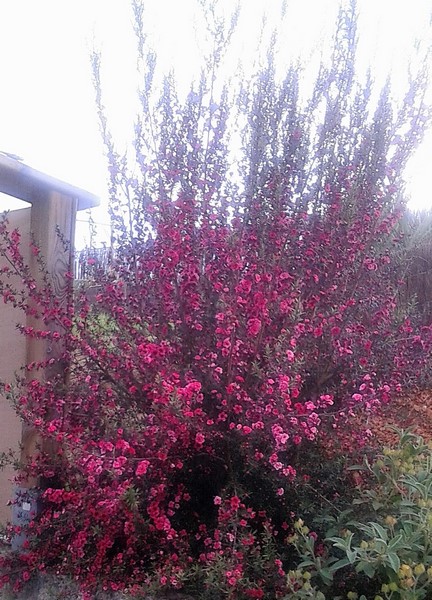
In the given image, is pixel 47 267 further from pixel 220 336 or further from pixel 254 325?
pixel 254 325

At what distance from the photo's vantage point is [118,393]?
2285 mm

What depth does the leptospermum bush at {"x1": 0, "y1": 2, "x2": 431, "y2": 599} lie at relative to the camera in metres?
1.89

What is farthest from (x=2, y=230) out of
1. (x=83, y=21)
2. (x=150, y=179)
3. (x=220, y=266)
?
(x=83, y=21)

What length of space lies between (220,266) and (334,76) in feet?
3.93

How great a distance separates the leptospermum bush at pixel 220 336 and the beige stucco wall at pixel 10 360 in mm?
239

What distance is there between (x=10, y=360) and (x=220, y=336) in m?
1.30

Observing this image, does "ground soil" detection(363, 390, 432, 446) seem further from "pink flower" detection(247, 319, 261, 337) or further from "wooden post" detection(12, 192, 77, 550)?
"wooden post" detection(12, 192, 77, 550)

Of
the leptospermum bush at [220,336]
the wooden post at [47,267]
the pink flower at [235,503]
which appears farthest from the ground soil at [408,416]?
the wooden post at [47,267]

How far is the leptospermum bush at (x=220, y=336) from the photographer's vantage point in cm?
189

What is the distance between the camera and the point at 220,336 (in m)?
1.99

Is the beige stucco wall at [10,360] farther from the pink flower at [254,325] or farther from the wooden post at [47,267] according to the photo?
the pink flower at [254,325]

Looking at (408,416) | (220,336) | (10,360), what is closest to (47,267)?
(10,360)

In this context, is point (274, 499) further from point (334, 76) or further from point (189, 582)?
point (334, 76)

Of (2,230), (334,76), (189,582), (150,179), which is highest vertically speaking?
(334,76)
